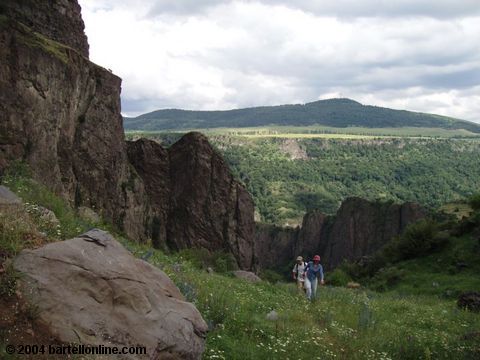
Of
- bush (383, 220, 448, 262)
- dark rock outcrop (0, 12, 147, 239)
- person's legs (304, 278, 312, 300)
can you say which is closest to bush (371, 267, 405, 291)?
bush (383, 220, 448, 262)

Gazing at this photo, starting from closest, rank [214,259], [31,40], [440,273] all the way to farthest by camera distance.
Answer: [31,40] < [440,273] < [214,259]

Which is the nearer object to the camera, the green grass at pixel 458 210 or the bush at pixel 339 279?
the bush at pixel 339 279

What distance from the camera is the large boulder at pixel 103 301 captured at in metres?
6.35

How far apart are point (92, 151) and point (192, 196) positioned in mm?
25341

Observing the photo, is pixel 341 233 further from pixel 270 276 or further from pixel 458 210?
pixel 270 276

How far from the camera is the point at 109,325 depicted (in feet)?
21.6

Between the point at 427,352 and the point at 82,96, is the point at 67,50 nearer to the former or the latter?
the point at 82,96

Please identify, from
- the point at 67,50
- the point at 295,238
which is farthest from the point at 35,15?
the point at 295,238

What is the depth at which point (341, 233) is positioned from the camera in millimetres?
116625

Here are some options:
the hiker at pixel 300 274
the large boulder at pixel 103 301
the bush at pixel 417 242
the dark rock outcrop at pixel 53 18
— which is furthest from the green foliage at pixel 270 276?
the large boulder at pixel 103 301

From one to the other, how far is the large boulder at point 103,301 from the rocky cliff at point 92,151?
1383cm

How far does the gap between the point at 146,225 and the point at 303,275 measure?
38.7 m

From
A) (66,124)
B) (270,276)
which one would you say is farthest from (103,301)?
(270,276)

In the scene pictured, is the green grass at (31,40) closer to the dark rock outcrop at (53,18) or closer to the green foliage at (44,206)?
the dark rock outcrop at (53,18)
